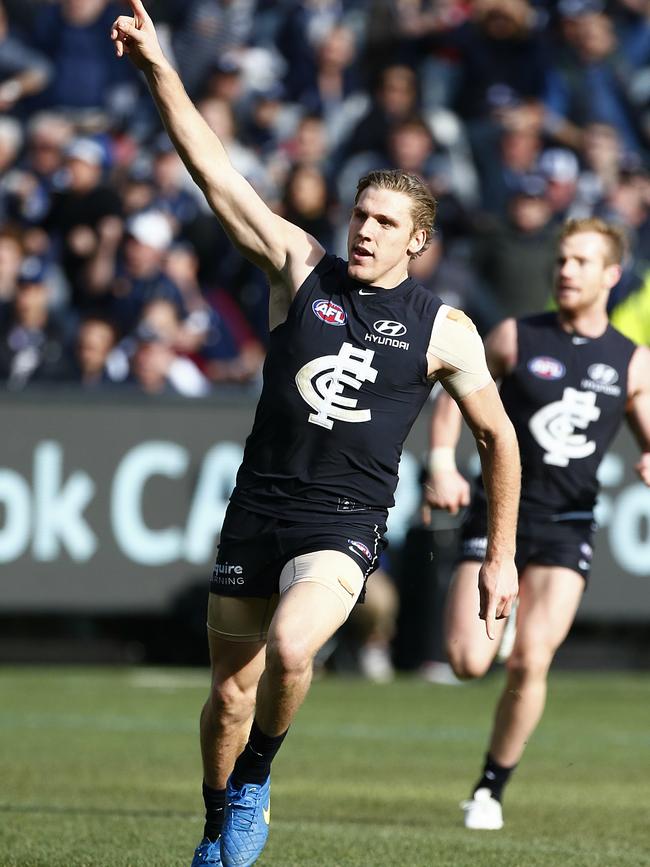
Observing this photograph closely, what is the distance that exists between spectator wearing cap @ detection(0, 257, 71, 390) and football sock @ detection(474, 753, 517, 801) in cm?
733

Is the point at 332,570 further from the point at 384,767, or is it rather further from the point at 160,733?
the point at 160,733

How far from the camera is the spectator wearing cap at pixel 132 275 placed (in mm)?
15406

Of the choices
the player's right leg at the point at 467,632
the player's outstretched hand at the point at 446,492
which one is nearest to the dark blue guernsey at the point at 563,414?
the player's right leg at the point at 467,632

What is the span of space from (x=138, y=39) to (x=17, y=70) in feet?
40.4

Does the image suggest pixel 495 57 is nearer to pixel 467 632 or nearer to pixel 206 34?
pixel 206 34

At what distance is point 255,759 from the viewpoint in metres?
5.75

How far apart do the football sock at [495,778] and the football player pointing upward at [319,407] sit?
6.09 feet

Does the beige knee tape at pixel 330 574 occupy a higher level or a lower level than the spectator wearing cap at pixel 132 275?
lower

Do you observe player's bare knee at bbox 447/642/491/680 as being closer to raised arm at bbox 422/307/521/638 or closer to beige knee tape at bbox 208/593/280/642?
raised arm at bbox 422/307/521/638

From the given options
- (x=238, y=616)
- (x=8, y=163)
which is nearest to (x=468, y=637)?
(x=238, y=616)

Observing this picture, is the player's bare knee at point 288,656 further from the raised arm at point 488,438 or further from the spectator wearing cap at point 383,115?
the spectator wearing cap at point 383,115

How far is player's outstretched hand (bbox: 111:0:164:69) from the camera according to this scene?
599 cm

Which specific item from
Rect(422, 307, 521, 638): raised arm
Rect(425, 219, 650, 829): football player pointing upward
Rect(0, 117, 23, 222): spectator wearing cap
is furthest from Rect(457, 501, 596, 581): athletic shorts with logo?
Rect(0, 117, 23, 222): spectator wearing cap

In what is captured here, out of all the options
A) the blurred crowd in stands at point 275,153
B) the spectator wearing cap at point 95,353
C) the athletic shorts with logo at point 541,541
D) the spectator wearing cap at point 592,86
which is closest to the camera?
the athletic shorts with logo at point 541,541
